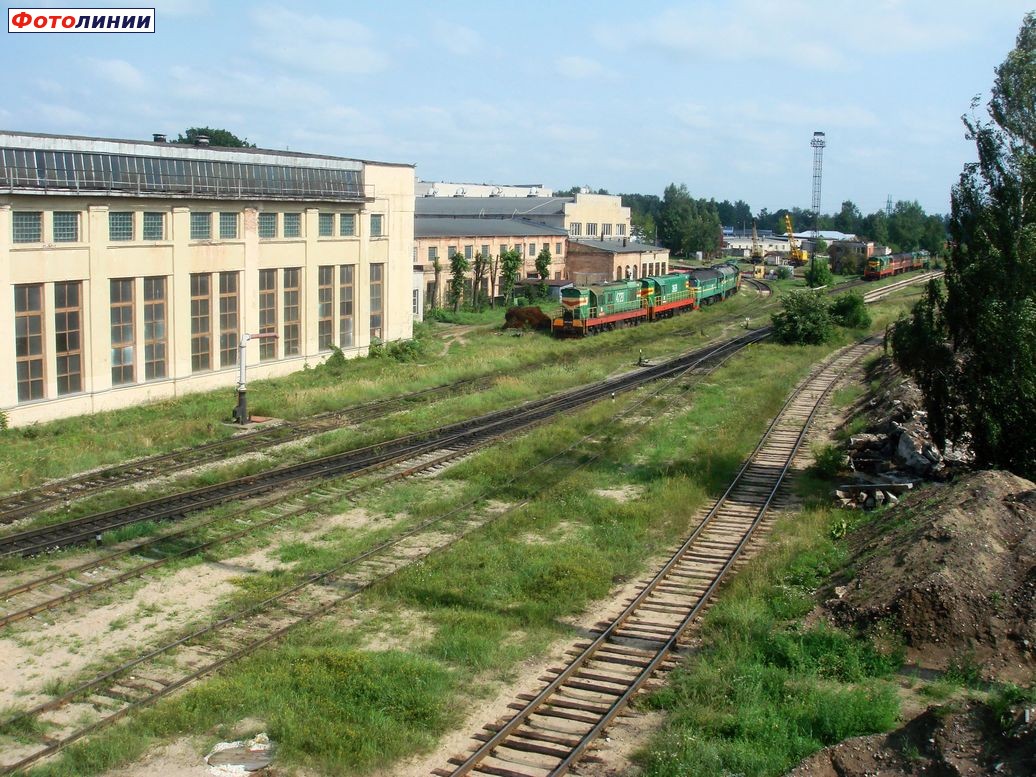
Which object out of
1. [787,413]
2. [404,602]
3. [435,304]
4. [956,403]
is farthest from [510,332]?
[404,602]

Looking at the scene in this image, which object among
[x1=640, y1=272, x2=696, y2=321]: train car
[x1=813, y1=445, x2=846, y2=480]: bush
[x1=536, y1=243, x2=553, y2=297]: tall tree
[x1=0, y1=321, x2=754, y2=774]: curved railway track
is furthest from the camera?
[x1=536, y1=243, x2=553, y2=297]: tall tree

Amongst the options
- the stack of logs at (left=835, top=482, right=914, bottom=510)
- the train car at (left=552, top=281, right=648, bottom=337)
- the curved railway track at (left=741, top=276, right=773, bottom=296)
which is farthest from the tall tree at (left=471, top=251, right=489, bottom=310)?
the stack of logs at (left=835, top=482, right=914, bottom=510)

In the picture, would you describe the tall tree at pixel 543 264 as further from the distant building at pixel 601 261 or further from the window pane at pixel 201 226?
the window pane at pixel 201 226

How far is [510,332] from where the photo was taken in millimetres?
53844

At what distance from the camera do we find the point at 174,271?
33906 millimetres

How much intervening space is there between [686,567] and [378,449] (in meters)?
11.4

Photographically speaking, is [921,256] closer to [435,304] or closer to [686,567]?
[435,304]

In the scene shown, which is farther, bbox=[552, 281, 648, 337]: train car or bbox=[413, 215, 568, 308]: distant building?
bbox=[413, 215, 568, 308]: distant building

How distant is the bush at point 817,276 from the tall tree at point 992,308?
6746 centimetres

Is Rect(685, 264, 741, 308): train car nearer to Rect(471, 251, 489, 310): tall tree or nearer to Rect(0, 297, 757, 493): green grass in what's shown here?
Rect(0, 297, 757, 493): green grass

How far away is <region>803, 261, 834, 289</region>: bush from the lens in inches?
3423

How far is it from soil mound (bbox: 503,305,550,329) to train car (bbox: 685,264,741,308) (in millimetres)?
17369

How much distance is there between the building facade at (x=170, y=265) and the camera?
29250mm

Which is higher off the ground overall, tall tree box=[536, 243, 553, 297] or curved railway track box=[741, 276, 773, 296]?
tall tree box=[536, 243, 553, 297]
